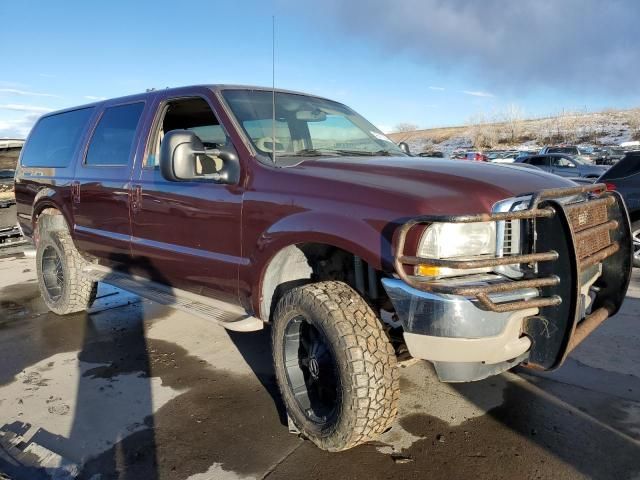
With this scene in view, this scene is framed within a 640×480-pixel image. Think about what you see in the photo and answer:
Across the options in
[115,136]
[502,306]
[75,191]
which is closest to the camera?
[502,306]

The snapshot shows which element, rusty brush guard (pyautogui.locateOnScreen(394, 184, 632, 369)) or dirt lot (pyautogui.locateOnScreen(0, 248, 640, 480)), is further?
dirt lot (pyautogui.locateOnScreen(0, 248, 640, 480))

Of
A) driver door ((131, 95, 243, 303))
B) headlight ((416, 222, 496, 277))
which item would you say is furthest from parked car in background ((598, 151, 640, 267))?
driver door ((131, 95, 243, 303))

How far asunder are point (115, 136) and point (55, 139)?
133cm

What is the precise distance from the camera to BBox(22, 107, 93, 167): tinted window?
4855 millimetres

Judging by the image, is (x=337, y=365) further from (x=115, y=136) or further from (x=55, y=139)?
(x=55, y=139)

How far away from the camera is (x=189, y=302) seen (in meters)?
3.58

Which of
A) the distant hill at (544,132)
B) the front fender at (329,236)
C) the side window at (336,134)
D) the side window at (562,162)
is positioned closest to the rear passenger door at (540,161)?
the side window at (562,162)

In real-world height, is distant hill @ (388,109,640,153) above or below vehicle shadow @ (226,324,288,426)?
above

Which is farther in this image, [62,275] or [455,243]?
[62,275]

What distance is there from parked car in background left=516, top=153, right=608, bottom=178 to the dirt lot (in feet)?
50.1

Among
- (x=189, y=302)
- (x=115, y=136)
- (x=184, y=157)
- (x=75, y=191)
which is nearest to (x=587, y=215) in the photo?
(x=184, y=157)

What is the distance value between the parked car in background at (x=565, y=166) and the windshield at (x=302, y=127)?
1577 cm

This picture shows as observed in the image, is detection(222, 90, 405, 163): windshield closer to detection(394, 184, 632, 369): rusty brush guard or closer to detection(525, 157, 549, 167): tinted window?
detection(394, 184, 632, 369): rusty brush guard

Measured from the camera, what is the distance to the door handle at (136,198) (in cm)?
385
